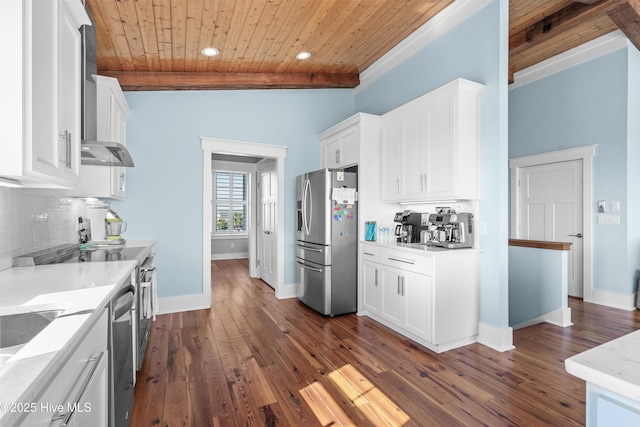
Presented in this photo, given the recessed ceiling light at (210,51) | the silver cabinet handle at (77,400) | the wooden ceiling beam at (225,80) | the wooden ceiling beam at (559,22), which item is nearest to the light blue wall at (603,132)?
the wooden ceiling beam at (559,22)

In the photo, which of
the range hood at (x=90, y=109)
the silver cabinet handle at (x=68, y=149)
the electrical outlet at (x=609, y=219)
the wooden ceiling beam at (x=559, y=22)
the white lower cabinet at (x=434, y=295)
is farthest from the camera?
the electrical outlet at (x=609, y=219)

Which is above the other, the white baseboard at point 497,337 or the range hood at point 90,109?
the range hood at point 90,109

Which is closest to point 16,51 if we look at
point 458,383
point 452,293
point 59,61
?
point 59,61

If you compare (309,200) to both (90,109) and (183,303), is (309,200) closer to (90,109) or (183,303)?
(183,303)

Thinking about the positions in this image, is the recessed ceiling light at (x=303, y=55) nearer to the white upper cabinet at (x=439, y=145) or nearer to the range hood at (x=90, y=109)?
the white upper cabinet at (x=439, y=145)

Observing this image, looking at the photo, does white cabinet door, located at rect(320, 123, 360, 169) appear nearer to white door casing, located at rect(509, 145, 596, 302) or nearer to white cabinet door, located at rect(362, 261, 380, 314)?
white cabinet door, located at rect(362, 261, 380, 314)

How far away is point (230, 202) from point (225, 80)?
4739mm

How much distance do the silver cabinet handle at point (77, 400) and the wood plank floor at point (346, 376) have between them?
105 centimetres

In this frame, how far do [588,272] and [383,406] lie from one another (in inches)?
161

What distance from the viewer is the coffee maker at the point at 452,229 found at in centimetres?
310

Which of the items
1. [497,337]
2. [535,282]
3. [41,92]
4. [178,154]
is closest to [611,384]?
[41,92]

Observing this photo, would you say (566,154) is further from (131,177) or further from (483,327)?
(131,177)

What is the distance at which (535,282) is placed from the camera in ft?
11.9

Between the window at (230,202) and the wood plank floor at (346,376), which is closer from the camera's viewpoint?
the wood plank floor at (346,376)
